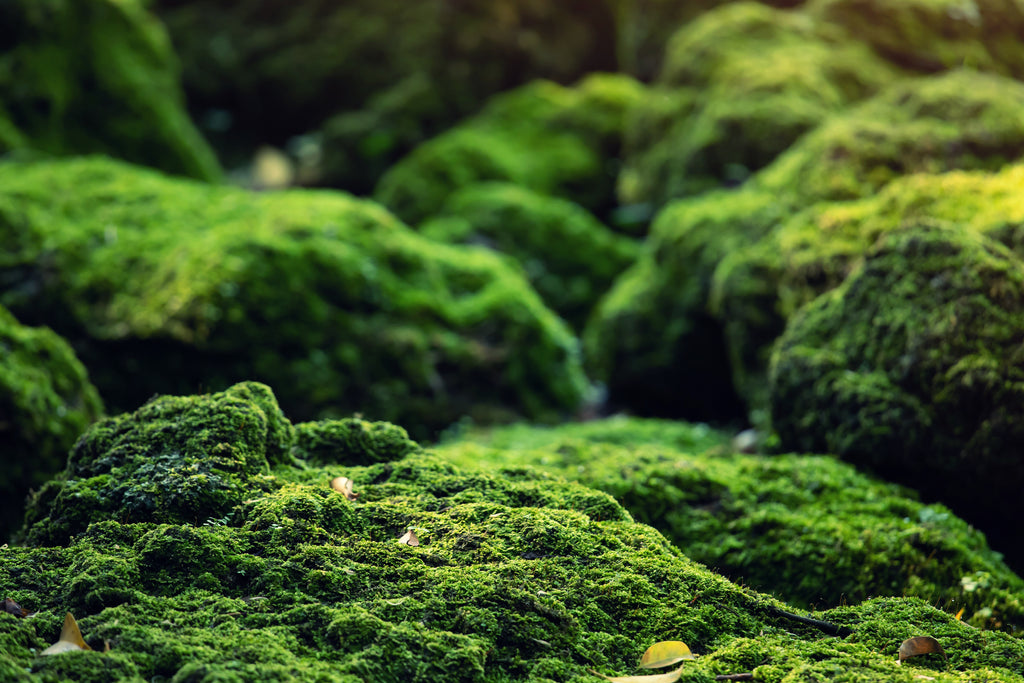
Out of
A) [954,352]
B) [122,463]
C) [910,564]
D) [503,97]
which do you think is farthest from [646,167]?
[122,463]

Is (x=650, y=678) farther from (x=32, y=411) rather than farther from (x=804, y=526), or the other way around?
(x=32, y=411)

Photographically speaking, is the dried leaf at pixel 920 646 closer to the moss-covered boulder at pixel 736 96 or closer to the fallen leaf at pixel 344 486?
the fallen leaf at pixel 344 486

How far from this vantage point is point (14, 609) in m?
2.57

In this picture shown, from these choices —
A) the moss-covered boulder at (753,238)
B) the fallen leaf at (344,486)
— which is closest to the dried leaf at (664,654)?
the fallen leaf at (344,486)

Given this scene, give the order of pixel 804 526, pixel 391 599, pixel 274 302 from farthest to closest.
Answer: pixel 274 302 → pixel 804 526 → pixel 391 599

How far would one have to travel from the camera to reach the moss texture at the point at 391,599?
2422 millimetres

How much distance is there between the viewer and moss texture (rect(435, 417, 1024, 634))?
3770 mm

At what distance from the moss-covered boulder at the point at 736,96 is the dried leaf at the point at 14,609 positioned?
30.4 feet

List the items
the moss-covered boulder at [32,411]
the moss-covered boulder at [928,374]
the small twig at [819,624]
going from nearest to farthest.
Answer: the small twig at [819,624] → the moss-covered boulder at [928,374] → the moss-covered boulder at [32,411]

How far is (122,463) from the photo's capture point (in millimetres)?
3262

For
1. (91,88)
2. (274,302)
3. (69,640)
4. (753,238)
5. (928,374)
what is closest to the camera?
(69,640)

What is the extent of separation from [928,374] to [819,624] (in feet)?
7.22

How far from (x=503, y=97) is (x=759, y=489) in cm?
1388

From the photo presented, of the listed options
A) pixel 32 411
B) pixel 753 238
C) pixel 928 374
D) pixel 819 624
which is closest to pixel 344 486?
pixel 819 624
